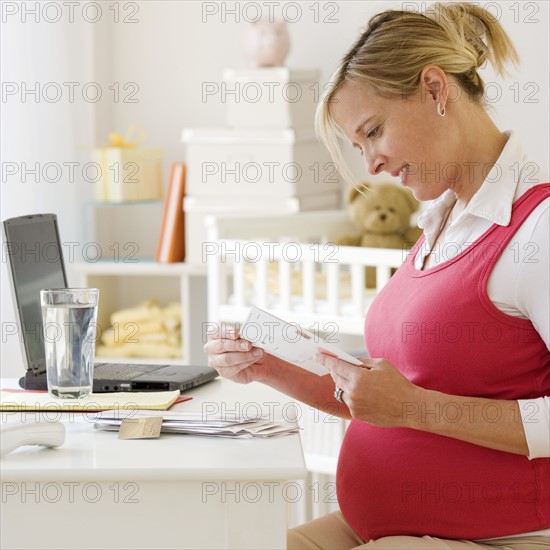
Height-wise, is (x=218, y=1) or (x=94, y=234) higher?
(x=218, y=1)

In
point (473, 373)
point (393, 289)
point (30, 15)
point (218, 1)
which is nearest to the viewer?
point (473, 373)

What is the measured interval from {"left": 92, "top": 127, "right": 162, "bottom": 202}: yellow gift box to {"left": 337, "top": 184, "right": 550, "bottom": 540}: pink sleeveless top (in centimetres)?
205

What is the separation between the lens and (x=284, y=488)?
104 centimetres

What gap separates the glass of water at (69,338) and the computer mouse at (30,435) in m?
0.20

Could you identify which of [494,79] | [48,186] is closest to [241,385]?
[48,186]

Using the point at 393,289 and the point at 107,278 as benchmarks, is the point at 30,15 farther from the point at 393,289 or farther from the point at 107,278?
the point at 393,289

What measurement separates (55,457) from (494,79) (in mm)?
2319

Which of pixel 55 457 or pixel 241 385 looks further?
pixel 241 385

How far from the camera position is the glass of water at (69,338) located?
4.19 ft

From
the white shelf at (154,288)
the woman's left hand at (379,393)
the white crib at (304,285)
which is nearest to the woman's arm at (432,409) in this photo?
the woman's left hand at (379,393)

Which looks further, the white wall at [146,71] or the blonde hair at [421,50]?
the white wall at [146,71]

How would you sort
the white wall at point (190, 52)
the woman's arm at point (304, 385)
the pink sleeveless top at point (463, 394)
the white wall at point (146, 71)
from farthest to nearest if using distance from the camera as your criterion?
the white wall at point (190, 52)
the white wall at point (146, 71)
the woman's arm at point (304, 385)
the pink sleeveless top at point (463, 394)

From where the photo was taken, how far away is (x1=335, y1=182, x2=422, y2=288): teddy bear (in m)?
2.92

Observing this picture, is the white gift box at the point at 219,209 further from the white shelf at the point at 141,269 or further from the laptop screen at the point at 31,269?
the laptop screen at the point at 31,269
